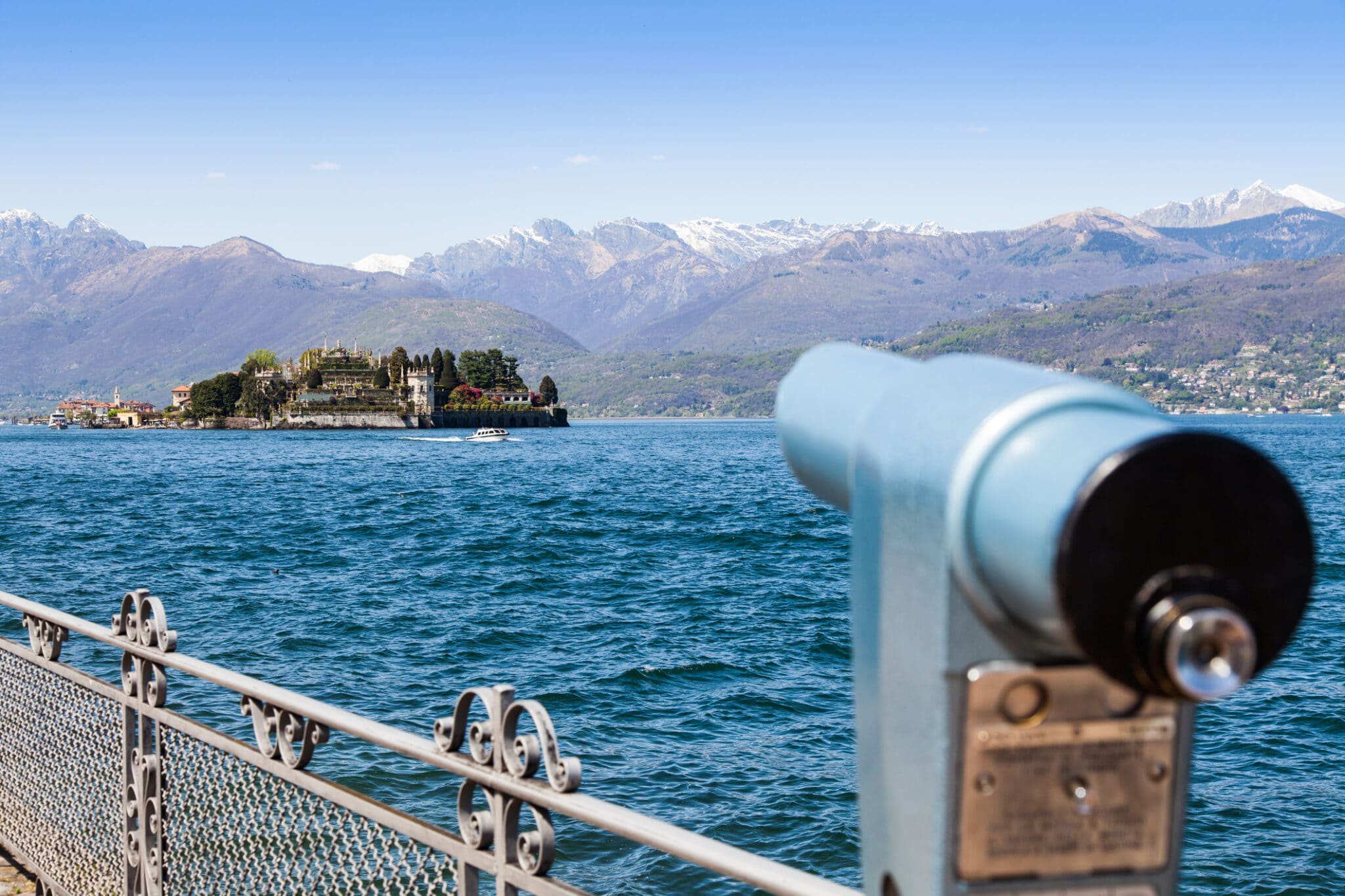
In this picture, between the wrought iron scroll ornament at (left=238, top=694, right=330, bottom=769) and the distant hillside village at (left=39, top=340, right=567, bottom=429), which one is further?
the distant hillside village at (left=39, top=340, right=567, bottom=429)

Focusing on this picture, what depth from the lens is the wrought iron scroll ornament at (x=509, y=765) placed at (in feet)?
8.70

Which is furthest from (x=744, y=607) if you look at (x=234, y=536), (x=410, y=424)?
(x=410, y=424)

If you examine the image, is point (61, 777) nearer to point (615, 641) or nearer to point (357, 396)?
point (615, 641)

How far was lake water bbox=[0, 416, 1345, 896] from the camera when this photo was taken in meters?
12.7

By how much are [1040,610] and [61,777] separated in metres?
5.43

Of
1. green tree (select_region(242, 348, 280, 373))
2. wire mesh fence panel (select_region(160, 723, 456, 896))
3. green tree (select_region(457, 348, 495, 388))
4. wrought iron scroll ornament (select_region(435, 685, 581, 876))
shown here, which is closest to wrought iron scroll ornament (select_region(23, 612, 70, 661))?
wire mesh fence panel (select_region(160, 723, 456, 896))

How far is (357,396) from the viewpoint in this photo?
588 feet

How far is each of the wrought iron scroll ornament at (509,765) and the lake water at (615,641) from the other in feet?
26.5

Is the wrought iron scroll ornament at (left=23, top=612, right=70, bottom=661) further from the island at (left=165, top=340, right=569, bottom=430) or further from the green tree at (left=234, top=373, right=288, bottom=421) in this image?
the green tree at (left=234, top=373, right=288, bottom=421)

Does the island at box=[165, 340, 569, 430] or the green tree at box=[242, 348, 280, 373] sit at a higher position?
the green tree at box=[242, 348, 280, 373]

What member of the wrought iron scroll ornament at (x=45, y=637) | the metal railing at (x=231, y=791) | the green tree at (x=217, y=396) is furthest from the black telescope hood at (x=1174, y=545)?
the green tree at (x=217, y=396)

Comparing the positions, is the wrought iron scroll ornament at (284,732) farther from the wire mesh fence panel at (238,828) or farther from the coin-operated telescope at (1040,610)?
the coin-operated telescope at (1040,610)

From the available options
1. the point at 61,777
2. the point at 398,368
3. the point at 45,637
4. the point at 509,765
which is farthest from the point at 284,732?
the point at 398,368

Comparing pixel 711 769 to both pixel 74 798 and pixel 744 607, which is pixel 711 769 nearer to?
pixel 74 798
